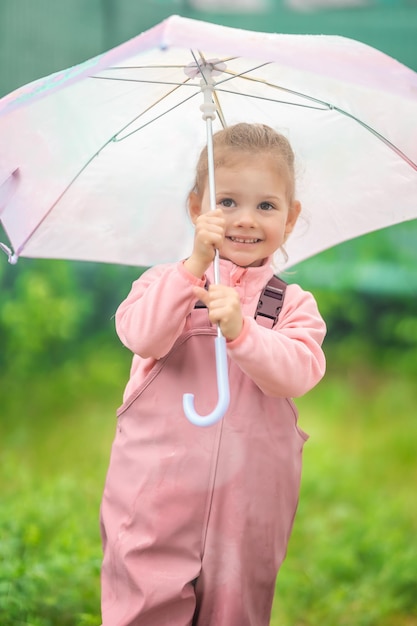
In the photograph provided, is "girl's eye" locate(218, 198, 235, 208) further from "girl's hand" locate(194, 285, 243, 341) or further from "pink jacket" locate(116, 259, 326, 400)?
"girl's hand" locate(194, 285, 243, 341)

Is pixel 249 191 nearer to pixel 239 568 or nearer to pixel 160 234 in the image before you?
pixel 160 234

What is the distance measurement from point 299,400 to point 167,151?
2954mm

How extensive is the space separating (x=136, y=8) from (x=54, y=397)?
2.22 meters

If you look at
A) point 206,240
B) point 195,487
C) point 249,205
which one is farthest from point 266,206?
point 195,487

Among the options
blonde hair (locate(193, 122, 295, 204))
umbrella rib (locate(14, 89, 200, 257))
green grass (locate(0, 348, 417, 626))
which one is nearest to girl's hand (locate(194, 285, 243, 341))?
blonde hair (locate(193, 122, 295, 204))

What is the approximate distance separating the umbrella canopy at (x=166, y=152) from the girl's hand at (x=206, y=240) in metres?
0.40

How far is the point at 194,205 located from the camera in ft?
8.27

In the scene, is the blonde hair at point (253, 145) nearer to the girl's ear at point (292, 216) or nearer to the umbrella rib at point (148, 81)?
the girl's ear at point (292, 216)

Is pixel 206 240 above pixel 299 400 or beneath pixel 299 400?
beneath

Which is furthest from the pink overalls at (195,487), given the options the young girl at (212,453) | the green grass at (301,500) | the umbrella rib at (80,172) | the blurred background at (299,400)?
the blurred background at (299,400)

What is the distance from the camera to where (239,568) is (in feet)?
7.62

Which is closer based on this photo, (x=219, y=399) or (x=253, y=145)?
(x=219, y=399)

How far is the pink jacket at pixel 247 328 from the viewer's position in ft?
7.06

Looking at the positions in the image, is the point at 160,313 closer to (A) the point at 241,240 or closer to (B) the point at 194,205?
(A) the point at 241,240
